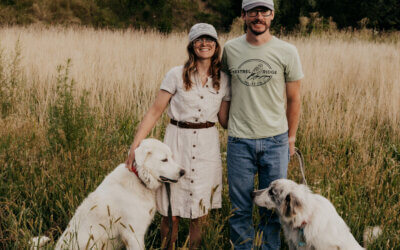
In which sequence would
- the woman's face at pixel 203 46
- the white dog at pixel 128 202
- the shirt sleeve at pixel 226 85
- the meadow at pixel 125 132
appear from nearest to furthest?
1. the white dog at pixel 128 202
2. the woman's face at pixel 203 46
3. the shirt sleeve at pixel 226 85
4. the meadow at pixel 125 132

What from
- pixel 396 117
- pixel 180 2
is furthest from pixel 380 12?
pixel 396 117

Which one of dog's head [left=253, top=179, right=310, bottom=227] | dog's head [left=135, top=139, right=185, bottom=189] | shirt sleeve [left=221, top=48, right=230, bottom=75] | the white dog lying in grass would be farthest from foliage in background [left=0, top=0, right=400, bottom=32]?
the white dog lying in grass

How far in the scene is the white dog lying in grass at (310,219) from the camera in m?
2.49

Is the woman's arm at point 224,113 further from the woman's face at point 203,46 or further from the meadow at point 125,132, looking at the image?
the meadow at point 125,132

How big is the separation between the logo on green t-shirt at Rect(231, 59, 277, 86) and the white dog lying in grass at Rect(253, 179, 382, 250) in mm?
822

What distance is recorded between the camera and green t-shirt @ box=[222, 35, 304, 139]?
267 cm

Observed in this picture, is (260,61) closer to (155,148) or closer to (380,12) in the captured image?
(155,148)

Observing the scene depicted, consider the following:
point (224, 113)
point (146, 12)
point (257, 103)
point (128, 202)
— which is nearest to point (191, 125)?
point (224, 113)

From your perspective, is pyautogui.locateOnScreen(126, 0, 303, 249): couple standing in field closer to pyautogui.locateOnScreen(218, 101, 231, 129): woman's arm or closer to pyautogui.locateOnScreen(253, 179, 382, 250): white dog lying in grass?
pyautogui.locateOnScreen(218, 101, 231, 129): woman's arm

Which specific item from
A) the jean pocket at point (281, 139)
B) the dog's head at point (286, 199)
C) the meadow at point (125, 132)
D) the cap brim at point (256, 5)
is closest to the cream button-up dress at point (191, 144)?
the meadow at point (125, 132)

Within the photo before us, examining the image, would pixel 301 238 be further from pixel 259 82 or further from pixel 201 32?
pixel 201 32

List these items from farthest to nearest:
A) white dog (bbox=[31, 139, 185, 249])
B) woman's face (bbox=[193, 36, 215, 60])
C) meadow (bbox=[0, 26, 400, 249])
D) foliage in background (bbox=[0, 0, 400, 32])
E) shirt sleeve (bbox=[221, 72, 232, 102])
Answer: foliage in background (bbox=[0, 0, 400, 32]) < meadow (bbox=[0, 26, 400, 249]) < shirt sleeve (bbox=[221, 72, 232, 102]) < woman's face (bbox=[193, 36, 215, 60]) < white dog (bbox=[31, 139, 185, 249])

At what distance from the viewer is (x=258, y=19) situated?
104 inches

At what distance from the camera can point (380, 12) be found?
18.8m
